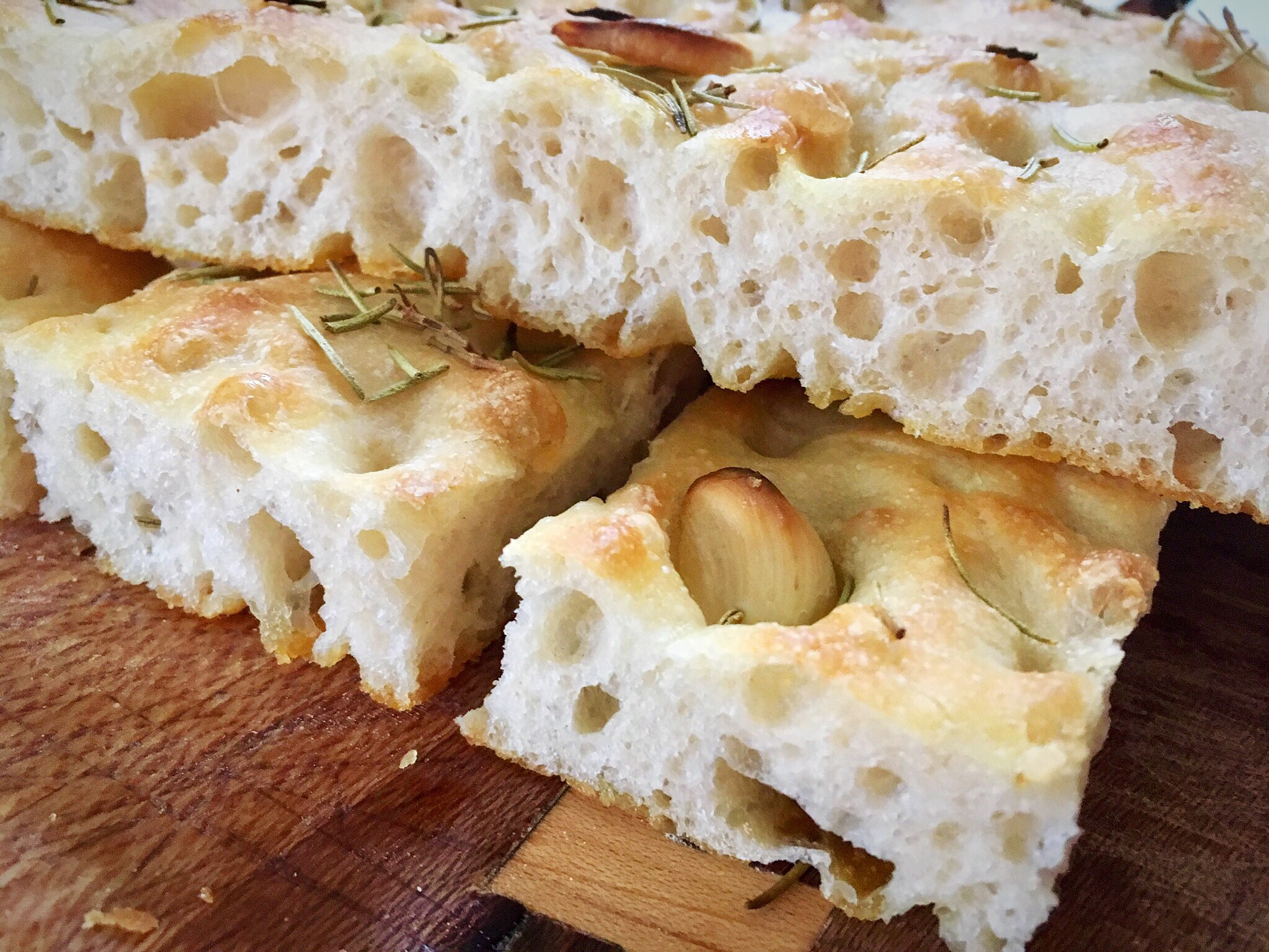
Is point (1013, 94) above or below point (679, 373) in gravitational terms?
above

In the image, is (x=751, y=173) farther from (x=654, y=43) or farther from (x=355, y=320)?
(x=355, y=320)

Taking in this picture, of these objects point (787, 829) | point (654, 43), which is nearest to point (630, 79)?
point (654, 43)

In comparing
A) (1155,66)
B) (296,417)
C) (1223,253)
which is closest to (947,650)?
(1223,253)

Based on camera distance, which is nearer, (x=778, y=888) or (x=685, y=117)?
(x=778, y=888)

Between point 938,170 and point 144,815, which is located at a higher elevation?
point 938,170

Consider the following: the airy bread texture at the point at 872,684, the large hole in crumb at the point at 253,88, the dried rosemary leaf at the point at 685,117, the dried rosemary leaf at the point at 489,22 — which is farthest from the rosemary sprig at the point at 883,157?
the large hole in crumb at the point at 253,88

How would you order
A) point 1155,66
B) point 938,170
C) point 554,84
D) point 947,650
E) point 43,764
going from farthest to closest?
point 1155,66, point 554,84, point 938,170, point 43,764, point 947,650

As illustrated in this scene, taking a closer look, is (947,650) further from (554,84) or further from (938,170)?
(554,84)

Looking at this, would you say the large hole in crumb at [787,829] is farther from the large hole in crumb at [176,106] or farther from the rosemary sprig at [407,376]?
the large hole in crumb at [176,106]
